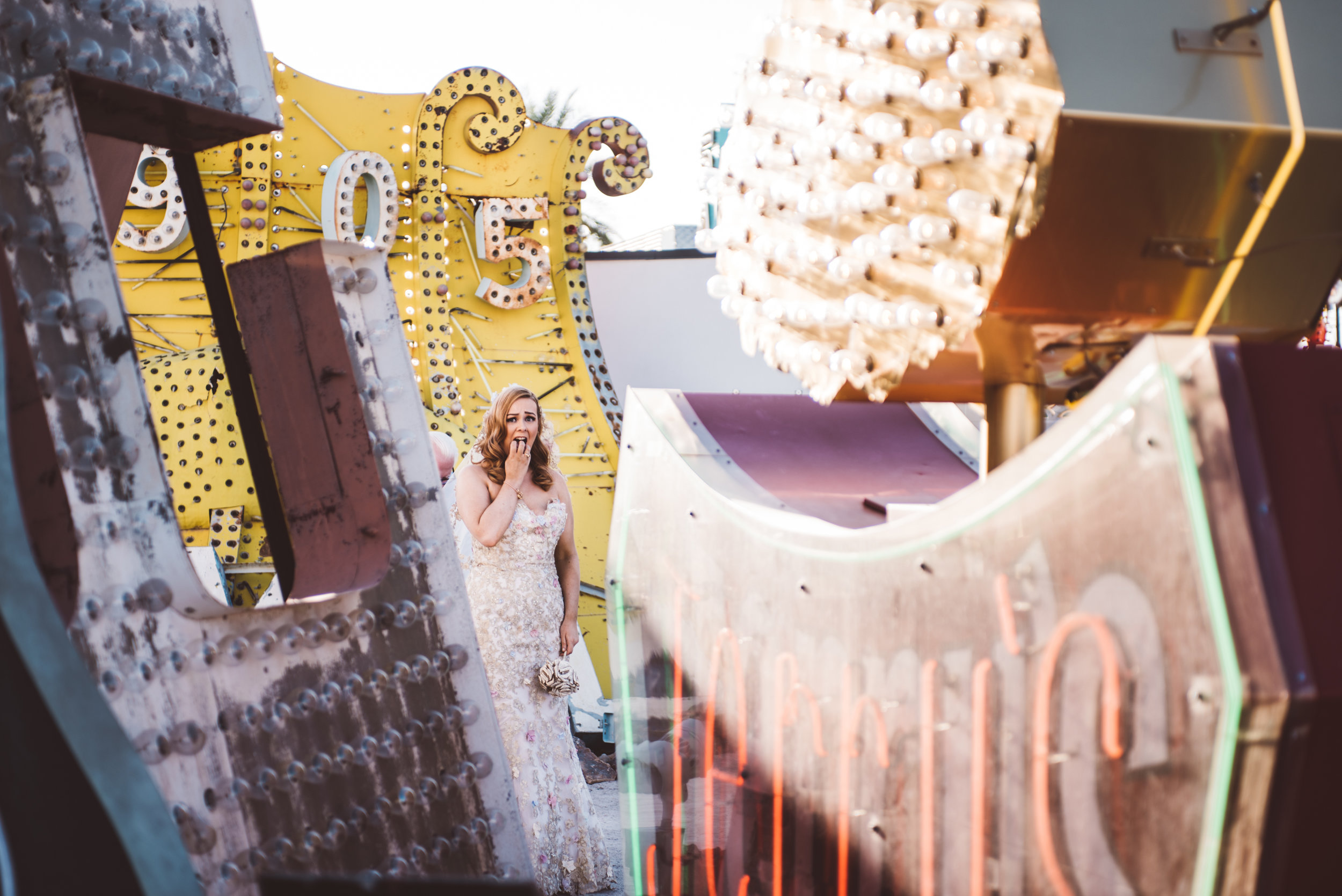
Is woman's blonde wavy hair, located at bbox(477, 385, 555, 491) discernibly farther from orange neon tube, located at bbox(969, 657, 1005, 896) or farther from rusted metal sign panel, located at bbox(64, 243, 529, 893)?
orange neon tube, located at bbox(969, 657, 1005, 896)

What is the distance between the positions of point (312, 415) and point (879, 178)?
1032 mm

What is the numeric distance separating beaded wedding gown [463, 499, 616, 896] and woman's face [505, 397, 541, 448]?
263 mm

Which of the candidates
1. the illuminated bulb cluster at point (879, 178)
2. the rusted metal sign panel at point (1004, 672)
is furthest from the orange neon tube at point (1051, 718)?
the illuminated bulb cluster at point (879, 178)

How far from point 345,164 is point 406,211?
0.49m

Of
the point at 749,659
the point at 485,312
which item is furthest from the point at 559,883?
the point at 485,312

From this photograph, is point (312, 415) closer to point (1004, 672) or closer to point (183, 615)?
point (183, 615)

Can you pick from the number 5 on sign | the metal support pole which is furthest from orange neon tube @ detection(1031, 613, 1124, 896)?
the number 5 on sign

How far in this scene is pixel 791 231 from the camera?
6.21 feet

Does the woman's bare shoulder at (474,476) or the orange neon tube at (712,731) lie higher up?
the woman's bare shoulder at (474,476)

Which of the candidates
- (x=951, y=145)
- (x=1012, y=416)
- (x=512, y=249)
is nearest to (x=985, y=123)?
(x=951, y=145)

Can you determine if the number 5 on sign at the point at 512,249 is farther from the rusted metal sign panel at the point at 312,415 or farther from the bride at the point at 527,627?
the rusted metal sign panel at the point at 312,415

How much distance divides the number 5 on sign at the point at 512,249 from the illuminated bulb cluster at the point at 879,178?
565cm

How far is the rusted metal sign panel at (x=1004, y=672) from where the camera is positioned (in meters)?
1.16

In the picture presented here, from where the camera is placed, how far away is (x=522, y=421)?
416 cm
